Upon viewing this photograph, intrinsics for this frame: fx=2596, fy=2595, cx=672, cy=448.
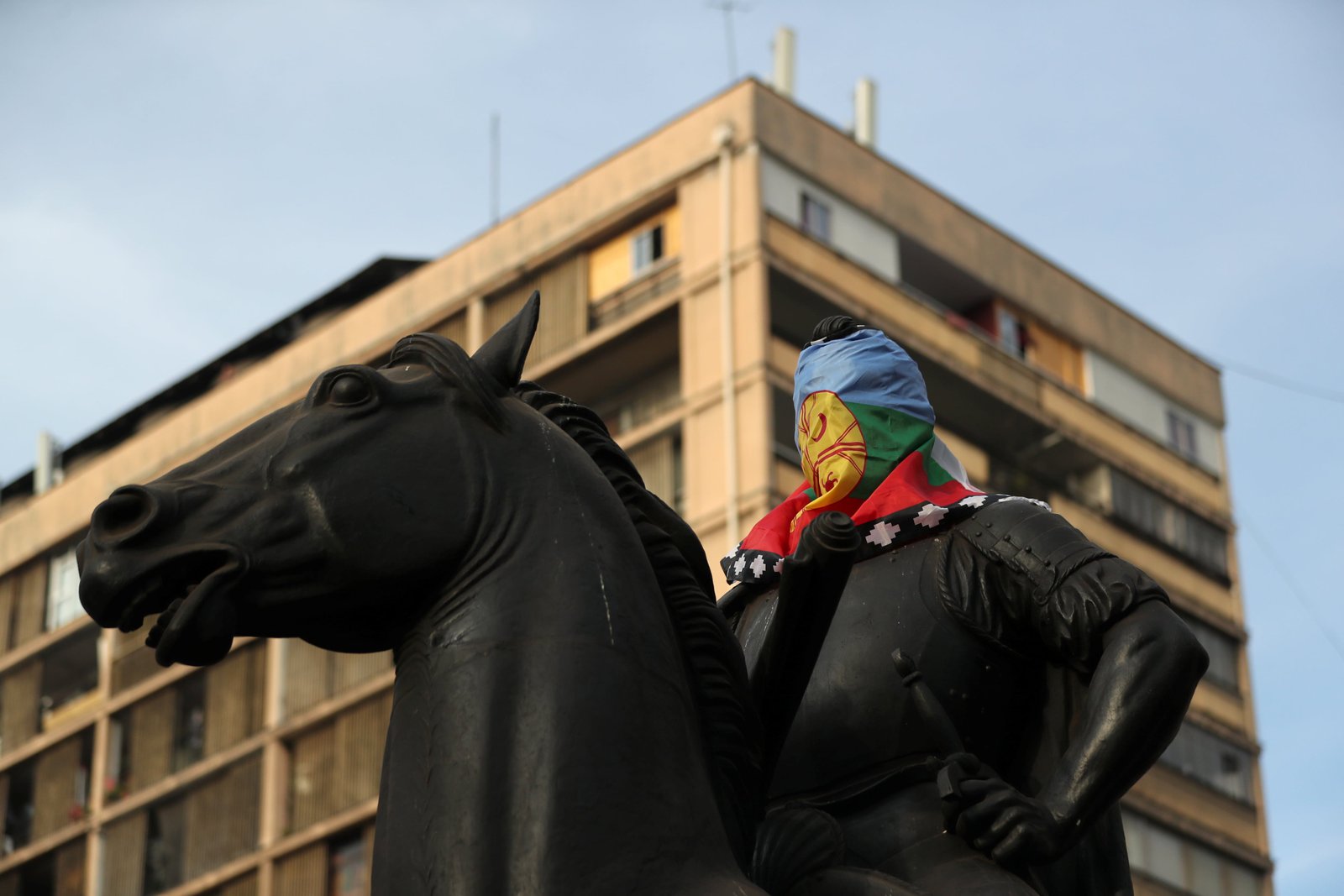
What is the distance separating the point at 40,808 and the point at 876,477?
5386 centimetres

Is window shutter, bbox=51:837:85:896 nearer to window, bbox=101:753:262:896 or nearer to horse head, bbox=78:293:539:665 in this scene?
window, bbox=101:753:262:896

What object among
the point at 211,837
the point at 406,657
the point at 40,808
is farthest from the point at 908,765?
the point at 40,808

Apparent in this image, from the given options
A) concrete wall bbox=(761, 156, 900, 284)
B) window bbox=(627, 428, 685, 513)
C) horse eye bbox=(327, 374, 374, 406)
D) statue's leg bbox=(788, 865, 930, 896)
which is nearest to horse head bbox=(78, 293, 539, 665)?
horse eye bbox=(327, 374, 374, 406)

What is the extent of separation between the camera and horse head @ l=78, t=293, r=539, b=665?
5629mm

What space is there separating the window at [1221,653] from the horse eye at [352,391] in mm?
50337

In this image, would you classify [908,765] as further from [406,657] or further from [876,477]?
[406,657]

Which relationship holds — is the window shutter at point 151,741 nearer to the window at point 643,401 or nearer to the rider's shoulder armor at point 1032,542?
the window at point 643,401

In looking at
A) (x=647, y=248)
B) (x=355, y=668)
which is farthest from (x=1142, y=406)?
(x=355, y=668)

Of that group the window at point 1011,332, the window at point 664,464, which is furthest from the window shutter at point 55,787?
the window at point 1011,332

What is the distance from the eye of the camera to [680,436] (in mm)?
47531

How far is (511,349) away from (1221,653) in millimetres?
51160

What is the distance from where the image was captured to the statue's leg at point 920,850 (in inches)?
243

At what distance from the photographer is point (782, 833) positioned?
20.1 ft

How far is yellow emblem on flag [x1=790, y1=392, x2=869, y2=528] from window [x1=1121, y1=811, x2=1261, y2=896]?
4314 centimetres
